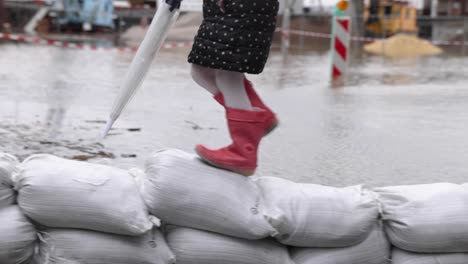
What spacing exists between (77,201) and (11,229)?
0.25m

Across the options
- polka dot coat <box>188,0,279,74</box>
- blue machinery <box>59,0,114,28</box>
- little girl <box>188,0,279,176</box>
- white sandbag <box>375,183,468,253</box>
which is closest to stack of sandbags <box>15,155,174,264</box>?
little girl <box>188,0,279,176</box>

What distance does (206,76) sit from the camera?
3.83 metres

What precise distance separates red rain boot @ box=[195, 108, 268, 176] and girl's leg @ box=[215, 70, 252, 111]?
0.04m

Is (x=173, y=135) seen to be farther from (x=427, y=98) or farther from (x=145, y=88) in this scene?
(x=427, y=98)

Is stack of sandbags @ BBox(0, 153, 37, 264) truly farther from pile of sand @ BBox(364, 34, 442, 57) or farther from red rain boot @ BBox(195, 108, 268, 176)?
pile of sand @ BBox(364, 34, 442, 57)

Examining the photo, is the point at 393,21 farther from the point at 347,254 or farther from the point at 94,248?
the point at 94,248

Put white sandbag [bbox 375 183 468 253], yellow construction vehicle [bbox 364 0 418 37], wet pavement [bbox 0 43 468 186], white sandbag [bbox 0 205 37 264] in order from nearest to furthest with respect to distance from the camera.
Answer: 1. white sandbag [bbox 0 205 37 264]
2. white sandbag [bbox 375 183 468 253]
3. wet pavement [bbox 0 43 468 186]
4. yellow construction vehicle [bbox 364 0 418 37]

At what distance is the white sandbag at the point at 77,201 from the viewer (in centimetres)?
334

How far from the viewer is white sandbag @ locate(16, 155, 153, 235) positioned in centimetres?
334

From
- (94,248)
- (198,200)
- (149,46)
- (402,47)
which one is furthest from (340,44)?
(402,47)

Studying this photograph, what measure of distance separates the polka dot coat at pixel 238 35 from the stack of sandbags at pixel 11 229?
0.87m

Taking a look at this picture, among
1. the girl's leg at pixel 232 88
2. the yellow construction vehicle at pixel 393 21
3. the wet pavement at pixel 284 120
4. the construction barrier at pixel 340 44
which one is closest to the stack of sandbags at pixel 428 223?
the girl's leg at pixel 232 88

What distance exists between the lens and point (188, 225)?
11.5 ft

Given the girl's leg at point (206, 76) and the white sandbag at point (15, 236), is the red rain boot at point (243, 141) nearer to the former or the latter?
the girl's leg at point (206, 76)
